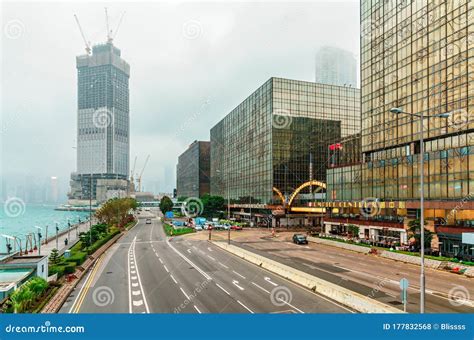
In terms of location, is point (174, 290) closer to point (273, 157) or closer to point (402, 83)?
point (402, 83)

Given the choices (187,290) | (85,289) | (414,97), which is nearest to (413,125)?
(414,97)

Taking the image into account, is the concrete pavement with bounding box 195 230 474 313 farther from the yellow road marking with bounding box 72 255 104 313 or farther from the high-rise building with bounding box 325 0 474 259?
the yellow road marking with bounding box 72 255 104 313

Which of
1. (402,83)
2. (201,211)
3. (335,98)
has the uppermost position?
(335,98)

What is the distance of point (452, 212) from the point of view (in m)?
45.0

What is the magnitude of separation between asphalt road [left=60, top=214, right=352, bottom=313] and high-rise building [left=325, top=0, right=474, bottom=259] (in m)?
26.1

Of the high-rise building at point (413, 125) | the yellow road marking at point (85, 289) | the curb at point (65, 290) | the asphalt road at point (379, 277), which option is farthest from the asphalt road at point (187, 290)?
the high-rise building at point (413, 125)

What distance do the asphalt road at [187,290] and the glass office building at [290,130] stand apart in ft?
216

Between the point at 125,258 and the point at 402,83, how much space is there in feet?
172

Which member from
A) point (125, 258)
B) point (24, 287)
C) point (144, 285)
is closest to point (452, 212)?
point (144, 285)

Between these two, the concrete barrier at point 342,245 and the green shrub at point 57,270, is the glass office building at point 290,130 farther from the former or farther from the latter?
the green shrub at point 57,270

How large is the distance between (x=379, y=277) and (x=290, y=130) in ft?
253

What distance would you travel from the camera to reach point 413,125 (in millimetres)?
56031

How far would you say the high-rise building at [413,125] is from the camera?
45469mm

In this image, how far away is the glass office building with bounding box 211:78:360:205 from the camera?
344 feet
